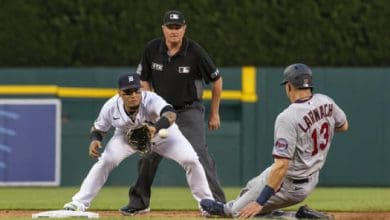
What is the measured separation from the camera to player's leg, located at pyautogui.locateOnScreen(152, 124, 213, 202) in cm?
868

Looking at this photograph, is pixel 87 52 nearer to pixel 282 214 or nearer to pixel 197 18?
pixel 197 18

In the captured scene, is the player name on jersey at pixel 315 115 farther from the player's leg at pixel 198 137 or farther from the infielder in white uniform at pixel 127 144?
the player's leg at pixel 198 137

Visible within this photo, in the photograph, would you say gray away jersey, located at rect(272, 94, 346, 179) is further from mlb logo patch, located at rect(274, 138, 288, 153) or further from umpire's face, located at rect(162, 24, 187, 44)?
umpire's face, located at rect(162, 24, 187, 44)

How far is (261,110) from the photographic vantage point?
1420 centimetres

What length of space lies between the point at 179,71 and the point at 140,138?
981 millimetres

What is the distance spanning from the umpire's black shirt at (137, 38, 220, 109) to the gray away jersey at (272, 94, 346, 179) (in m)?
1.64

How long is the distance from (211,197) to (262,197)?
111 centimetres

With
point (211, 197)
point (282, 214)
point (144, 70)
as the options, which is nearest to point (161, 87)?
point (144, 70)

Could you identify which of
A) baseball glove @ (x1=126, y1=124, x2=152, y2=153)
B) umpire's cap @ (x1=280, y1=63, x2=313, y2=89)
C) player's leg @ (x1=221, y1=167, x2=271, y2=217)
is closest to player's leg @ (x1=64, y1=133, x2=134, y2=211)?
baseball glove @ (x1=126, y1=124, x2=152, y2=153)

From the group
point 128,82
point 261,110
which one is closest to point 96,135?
point 128,82

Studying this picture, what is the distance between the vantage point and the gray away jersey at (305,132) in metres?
7.68

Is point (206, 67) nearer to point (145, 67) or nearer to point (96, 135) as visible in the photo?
point (145, 67)

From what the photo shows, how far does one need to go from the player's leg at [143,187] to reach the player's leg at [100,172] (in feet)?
1.80

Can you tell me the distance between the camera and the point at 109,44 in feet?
47.8
